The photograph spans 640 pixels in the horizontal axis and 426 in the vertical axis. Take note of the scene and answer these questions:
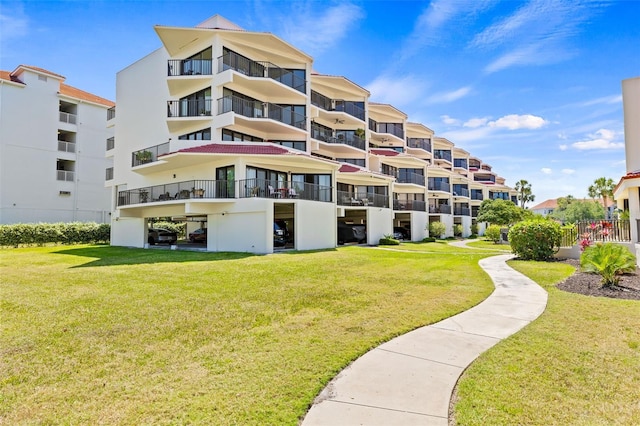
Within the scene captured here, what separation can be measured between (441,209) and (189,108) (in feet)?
111

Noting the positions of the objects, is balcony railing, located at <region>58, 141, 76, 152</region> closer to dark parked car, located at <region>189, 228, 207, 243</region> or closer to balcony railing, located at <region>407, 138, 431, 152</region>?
dark parked car, located at <region>189, 228, 207, 243</region>

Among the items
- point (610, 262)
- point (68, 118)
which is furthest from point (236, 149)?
point (68, 118)

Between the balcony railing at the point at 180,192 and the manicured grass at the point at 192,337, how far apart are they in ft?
34.3

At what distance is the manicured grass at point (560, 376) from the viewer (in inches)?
139

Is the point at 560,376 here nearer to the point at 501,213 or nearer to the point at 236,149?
the point at 236,149

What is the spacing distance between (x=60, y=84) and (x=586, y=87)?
45.0 m

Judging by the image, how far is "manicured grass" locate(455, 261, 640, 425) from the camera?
352cm

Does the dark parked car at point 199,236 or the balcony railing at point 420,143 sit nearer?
the dark parked car at point 199,236

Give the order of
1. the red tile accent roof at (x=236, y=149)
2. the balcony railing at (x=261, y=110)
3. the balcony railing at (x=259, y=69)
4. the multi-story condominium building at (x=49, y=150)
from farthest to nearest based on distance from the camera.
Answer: the multi-story condominium building at (x=49, y=150) < the balcony railing at (x=259, y=69) < the balcony railing at (x=261, y=110) < the red tile accent roof at (x=236, y=149)

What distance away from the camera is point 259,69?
2645 centimetres

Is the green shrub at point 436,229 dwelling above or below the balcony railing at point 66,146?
below

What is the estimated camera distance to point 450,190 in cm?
4803

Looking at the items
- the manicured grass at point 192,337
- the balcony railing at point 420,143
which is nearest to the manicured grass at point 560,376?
the manicured grass at point 192,337

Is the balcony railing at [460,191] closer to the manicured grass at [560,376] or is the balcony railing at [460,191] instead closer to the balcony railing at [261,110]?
the balcony railing at [261,110]
